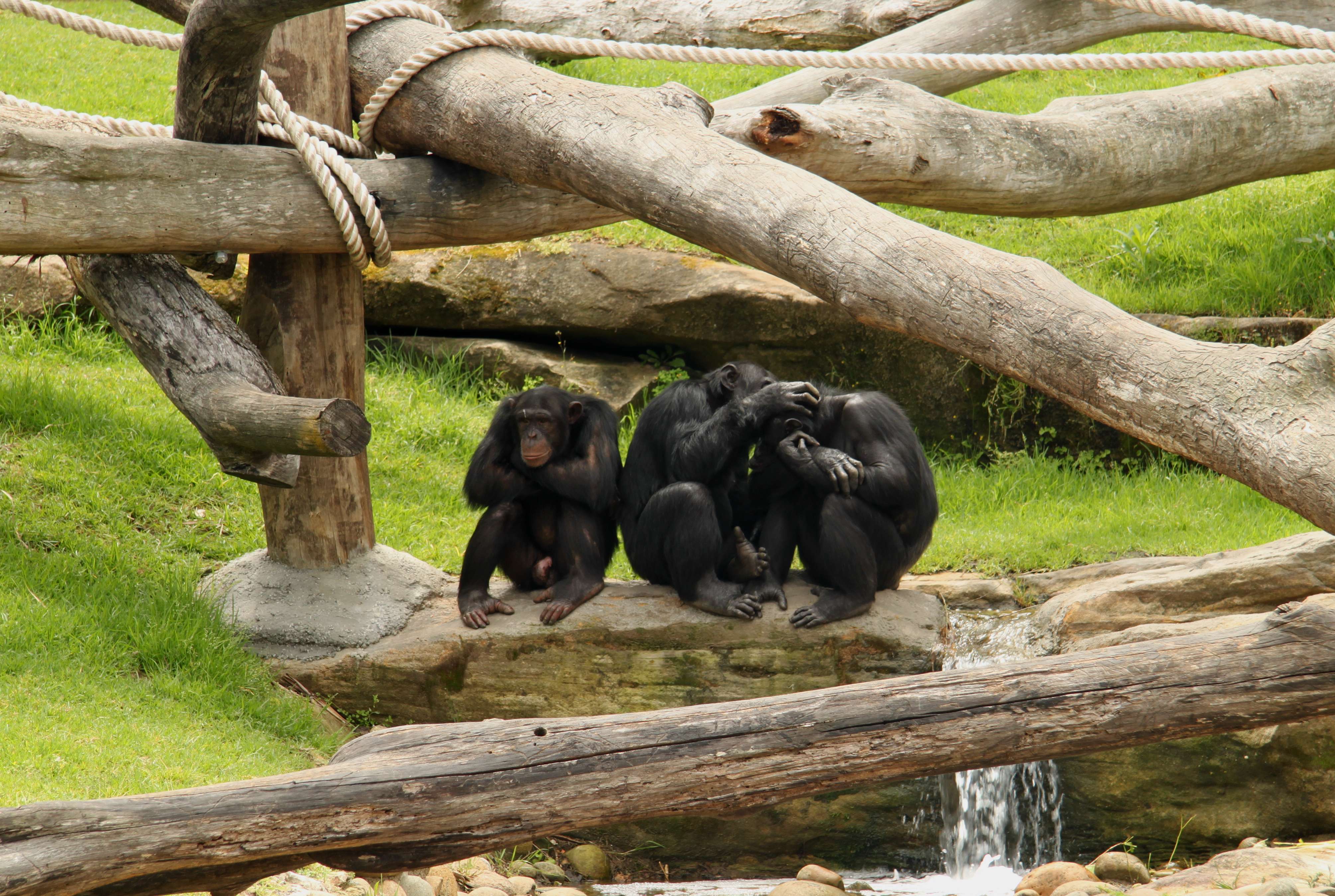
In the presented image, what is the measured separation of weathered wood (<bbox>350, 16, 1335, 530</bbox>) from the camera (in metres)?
2.36

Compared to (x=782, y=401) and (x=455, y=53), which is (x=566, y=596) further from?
(x=455, y=53)

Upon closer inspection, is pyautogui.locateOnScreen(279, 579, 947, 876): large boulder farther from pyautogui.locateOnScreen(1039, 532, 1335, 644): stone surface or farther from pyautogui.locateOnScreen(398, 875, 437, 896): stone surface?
pyautogui.locateOnScreen(398, 875, 437, 896): stone surface

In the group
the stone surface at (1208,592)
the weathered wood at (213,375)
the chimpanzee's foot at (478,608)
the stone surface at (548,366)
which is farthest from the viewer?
the stone surface at (548,366)

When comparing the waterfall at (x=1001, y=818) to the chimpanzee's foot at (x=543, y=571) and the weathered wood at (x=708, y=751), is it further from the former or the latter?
the weathered wood at (x=708, y=751)

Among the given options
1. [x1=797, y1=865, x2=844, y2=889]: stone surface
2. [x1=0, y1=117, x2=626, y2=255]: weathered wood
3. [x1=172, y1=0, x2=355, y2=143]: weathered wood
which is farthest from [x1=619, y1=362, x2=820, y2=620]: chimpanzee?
[x1=172, y1=0, x2=355, y2=143]: weathered wood

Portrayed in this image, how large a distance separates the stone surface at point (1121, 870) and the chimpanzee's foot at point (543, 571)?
2.47m

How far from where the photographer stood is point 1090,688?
8.98 feet

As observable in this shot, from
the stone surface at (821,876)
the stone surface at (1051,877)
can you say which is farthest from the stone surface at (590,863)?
the stone surface at (1051,877)

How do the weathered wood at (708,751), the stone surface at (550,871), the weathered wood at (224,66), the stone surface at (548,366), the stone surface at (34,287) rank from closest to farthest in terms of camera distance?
1. the weathered wood at (708,751)
2. the weathered wood at (224,66)
3. the stone surface at (550,871)
4. the stone surface at (34,287)
5. the stone surface at (548,366)

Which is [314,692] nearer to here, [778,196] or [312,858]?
[312,858]

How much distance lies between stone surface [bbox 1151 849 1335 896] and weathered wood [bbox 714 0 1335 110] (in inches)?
136

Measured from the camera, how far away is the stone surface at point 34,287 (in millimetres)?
7441

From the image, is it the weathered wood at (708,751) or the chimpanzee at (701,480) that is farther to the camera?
the chimpanzee at (701,480)

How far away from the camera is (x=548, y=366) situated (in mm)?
8062
